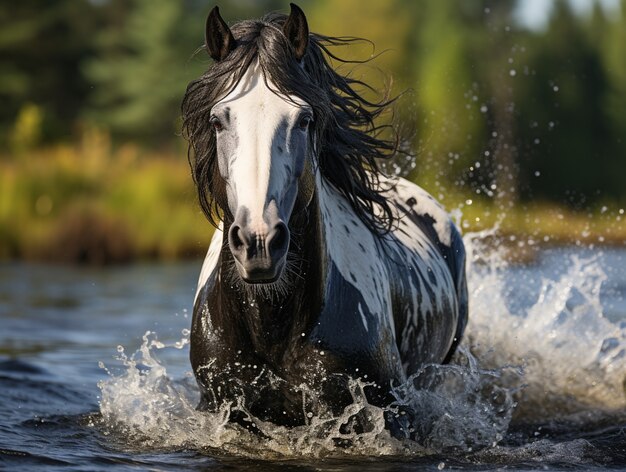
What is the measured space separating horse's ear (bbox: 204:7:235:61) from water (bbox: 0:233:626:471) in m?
1.37

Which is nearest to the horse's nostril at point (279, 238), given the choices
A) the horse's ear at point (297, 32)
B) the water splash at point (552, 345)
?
the horse's ear at point (297, 32)

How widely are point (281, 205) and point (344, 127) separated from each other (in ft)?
3.23

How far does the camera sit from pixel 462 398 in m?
5.62

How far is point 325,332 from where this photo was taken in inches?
171

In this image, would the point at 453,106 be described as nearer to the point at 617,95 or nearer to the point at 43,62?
the point at 617,95

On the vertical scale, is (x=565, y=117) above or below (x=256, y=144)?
above

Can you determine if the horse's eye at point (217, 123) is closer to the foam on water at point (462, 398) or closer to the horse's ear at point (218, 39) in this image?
the horse's ear at point (218, 39)

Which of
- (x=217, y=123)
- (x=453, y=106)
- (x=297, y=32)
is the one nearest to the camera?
(x=217, y=123)

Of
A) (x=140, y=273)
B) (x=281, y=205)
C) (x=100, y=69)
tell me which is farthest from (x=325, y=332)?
(x=100, y=69)

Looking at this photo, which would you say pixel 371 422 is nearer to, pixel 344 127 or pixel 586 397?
pixel 344 127

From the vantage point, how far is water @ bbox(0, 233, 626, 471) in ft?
15.5

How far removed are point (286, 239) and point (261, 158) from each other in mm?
300

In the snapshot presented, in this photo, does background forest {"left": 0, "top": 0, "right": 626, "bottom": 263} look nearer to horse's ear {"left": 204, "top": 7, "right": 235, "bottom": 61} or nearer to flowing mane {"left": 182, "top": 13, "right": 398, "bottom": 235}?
flowing mane {"left": 182, "top": 13, "right": 398, "bottom": 235}

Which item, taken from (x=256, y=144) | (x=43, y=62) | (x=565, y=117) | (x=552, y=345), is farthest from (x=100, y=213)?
(x=43, y=62)
